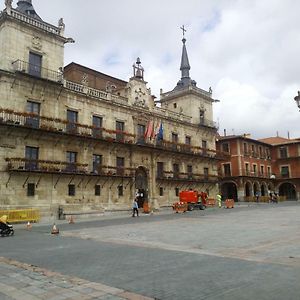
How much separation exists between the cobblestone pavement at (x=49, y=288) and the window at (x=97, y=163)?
23.9m

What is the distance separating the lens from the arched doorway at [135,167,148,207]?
36875 millimetres

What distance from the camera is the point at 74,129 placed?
30.3 m

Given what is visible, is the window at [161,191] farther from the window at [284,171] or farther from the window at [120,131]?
the window at [284,171]

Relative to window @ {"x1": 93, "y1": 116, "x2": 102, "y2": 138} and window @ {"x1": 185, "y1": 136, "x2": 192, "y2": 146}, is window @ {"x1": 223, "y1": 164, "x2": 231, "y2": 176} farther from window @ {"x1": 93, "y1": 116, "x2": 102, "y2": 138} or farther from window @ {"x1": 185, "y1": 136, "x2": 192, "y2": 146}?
window @ {"x1": 93, "y1": 116, "x2": 102, "y2": 138}

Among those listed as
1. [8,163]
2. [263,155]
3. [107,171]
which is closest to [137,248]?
[8,163]

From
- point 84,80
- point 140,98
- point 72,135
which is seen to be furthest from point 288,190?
point 72,135

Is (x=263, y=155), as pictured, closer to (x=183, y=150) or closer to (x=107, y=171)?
(x=183, y=150)

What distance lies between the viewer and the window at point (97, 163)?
3205 cm

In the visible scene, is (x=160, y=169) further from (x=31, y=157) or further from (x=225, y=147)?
(x=225, y=147)

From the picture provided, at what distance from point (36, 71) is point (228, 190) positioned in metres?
41.5

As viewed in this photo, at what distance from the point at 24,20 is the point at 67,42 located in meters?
4.41

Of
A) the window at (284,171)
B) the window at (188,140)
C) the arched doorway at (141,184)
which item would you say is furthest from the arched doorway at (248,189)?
the arched doorway at (141,184)

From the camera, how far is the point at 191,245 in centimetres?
1166

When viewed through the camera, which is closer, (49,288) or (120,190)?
(49,288)
